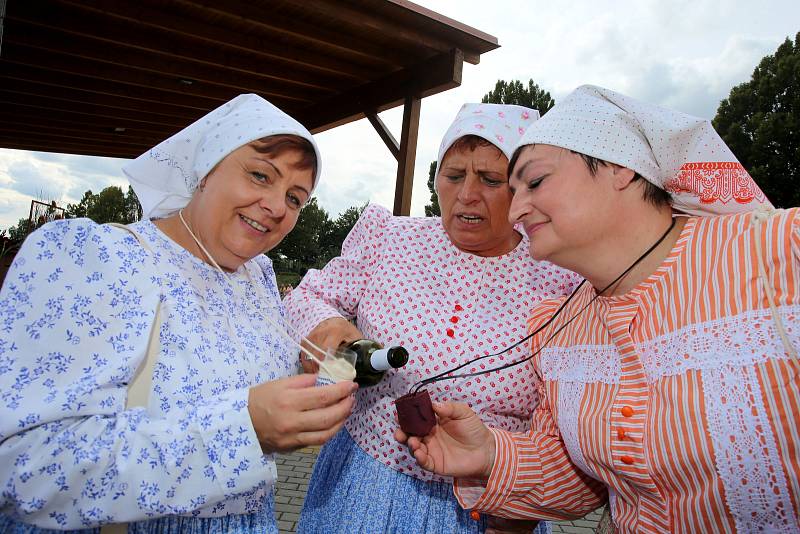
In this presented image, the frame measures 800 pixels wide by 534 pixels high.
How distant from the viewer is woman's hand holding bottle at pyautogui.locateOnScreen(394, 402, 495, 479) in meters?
1.85

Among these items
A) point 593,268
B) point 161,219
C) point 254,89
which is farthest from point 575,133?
point 254,89

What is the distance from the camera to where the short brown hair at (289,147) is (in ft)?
6.10

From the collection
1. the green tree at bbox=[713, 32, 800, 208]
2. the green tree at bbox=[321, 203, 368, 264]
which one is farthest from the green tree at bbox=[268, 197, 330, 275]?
the green tree at bbox=[713, 32, 800, 208]

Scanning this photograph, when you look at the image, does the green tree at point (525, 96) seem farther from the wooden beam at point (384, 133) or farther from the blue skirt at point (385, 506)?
the blue skirt at point (385, 506)

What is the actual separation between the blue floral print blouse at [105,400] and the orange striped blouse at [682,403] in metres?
0.97

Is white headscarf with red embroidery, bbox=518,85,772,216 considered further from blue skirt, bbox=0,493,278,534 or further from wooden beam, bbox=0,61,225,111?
wooden beam, bbox=0,61,225,111

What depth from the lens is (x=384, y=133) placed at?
6.63 meters

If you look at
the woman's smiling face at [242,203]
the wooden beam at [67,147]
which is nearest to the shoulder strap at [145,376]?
the woman's smiling face at [242,203]

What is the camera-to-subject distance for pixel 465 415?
1867 millimetres

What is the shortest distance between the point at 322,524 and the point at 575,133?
69.1 inches

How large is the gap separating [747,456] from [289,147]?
1.69m

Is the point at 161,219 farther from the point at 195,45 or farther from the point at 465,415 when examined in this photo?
the point at 195,45

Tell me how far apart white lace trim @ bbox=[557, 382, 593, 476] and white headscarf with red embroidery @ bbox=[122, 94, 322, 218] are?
129cm

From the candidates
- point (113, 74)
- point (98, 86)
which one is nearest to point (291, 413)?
point (113, 74)
